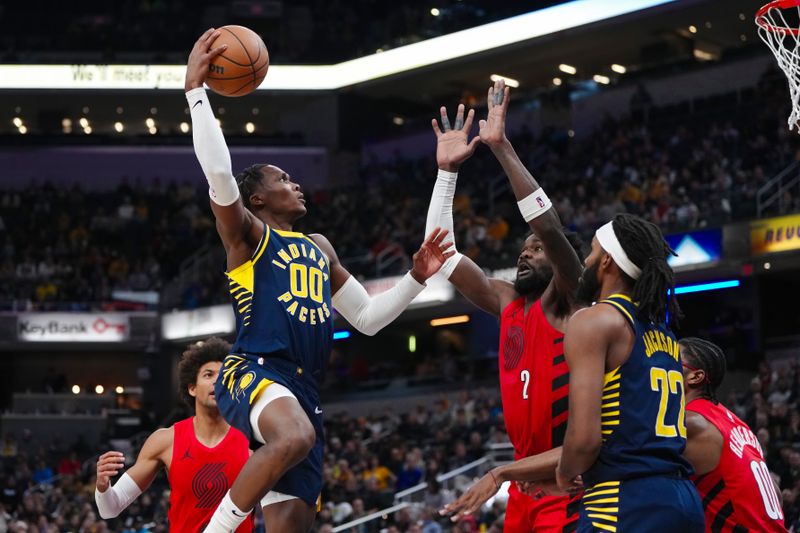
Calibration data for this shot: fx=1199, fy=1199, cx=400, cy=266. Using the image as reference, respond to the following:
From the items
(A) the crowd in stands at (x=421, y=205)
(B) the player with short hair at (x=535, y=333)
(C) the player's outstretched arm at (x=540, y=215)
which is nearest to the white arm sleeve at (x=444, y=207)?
(B) the player with short hair at (x=535, y=333)

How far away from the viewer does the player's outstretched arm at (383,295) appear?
6.56 m

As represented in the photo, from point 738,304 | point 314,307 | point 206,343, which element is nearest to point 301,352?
point 314,307

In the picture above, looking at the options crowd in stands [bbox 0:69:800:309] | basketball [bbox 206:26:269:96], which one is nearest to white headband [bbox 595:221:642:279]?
basketball [bbox 206:26:269:96]

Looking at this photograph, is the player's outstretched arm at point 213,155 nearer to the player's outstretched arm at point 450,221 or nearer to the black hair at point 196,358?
the player's outstretched arm at point 450,221

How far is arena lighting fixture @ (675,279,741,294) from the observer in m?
25.1

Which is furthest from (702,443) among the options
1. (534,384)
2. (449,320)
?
(449,320)

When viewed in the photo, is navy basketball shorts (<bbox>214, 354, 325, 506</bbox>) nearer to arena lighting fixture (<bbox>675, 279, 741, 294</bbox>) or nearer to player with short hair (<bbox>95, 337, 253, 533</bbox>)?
player with short hair (<bbox>95, 337, 253, 533</bbox>)

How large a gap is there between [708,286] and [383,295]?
1954 centimetres

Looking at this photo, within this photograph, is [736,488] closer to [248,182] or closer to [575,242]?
[575,242]

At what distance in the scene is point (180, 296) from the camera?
31.0m

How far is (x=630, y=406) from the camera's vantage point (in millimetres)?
4730

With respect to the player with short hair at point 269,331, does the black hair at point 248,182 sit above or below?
above

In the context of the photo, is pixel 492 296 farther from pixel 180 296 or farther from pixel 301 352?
pixel 180 296

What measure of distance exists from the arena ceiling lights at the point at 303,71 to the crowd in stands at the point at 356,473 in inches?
449
